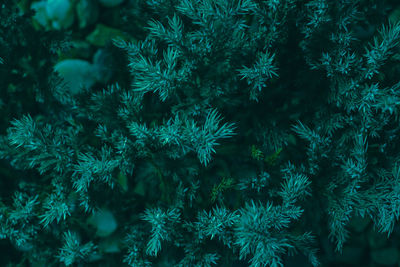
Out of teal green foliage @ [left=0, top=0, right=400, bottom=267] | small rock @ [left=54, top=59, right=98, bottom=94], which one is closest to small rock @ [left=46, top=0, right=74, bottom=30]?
small rock @ [left=54, top=59, right=98, bottom=94]

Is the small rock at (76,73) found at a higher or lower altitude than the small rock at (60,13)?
lower

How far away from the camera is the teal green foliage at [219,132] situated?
3.96ft

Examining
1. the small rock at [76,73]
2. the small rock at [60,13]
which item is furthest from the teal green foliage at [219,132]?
the small rock at [60,13]

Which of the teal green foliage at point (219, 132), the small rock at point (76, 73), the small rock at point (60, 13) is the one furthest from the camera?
the small rock at point (60, 13)

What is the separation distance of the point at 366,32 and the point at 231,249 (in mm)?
1070

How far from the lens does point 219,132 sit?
1149 millimetres

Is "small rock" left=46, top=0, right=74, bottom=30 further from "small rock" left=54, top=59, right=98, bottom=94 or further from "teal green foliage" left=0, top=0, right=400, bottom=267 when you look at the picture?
"teal green foliage" left=0, top=0, right=400, bottom=267

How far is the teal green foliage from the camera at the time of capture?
1.21 metres

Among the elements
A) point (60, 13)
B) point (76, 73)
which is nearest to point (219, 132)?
point (76, 73)

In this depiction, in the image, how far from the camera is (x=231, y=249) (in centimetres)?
134

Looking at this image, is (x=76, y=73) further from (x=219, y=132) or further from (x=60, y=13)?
(x=219, y=132)

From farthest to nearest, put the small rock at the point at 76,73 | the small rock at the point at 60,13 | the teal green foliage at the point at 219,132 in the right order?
the small rock at the point at 60,13
the small rock at the point at 76,73
the teal green foliage at the point at 219,132

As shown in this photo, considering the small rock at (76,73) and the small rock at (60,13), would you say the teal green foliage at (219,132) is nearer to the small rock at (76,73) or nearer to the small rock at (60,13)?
the small rock at (76,73)

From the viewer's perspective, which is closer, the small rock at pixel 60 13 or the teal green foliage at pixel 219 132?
the teal green foliage at pixel 219 132
